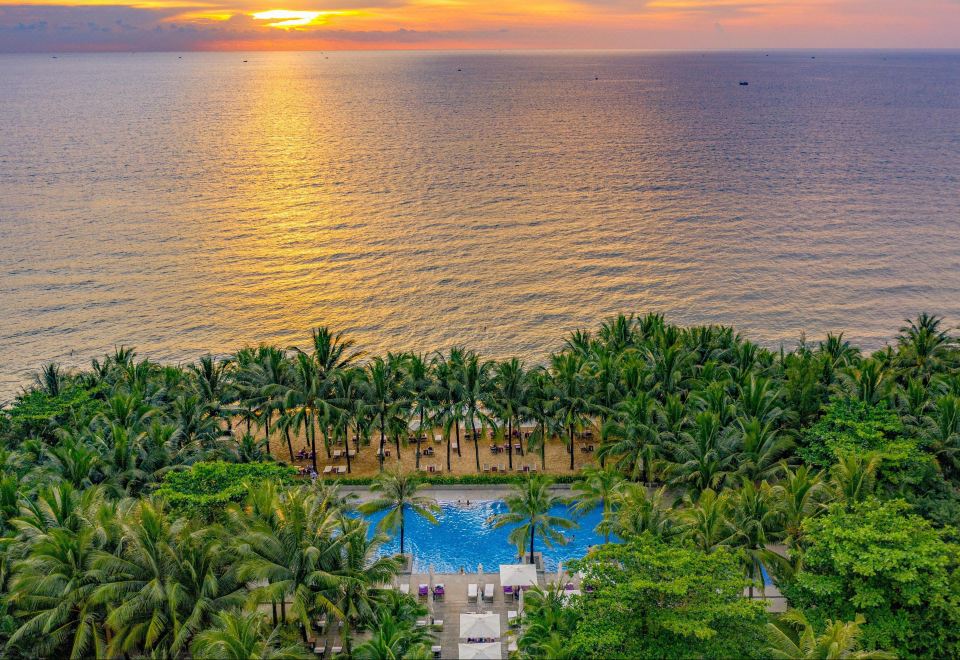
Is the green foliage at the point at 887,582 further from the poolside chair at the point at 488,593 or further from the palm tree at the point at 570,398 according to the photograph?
the palm tree at the point at 570,398

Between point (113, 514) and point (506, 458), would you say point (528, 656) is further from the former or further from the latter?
point (506, 458)

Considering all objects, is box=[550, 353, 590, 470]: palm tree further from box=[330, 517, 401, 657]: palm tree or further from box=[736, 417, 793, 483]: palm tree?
box=[330, 517, 401, 657]: palm tree

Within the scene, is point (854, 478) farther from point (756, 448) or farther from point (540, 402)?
point (540, 402)

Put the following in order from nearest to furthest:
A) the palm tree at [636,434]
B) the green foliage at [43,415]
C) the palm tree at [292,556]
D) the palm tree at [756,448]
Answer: the palm tree at [292,556], the palm tree at [756,448], the palm tree at [636,434], the green foliage at [43,415]

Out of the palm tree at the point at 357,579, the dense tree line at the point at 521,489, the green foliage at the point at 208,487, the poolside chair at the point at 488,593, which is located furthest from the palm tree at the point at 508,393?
the palm tree at the point at 357,579

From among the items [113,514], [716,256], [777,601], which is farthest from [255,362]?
[716,256]

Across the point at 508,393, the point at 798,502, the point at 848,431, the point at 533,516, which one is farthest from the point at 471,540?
the point at 848,431

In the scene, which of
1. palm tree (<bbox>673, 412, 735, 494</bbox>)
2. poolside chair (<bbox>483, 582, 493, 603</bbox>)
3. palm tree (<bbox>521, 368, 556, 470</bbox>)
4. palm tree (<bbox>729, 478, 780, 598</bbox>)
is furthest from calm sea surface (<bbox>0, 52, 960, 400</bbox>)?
palm tree (<bbox>729, 478, 780, 598</bbox>)
